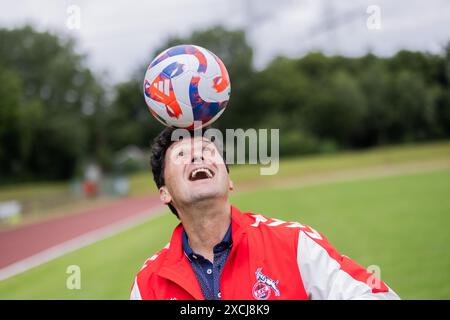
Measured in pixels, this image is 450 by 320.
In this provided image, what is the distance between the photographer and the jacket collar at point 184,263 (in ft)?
8.34

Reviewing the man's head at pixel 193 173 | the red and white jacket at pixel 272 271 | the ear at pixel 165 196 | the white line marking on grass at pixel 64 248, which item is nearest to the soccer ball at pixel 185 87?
the man's head at pixel 193 173

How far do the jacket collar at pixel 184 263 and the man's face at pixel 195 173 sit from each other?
18 centimetres

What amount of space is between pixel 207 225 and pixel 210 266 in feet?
0.77

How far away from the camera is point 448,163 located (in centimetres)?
2980

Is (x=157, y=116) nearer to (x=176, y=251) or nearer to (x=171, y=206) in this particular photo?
(x=171, y=206)

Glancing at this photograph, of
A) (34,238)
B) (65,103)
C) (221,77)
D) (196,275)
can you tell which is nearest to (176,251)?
(196,275)

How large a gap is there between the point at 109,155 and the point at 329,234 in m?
45.2

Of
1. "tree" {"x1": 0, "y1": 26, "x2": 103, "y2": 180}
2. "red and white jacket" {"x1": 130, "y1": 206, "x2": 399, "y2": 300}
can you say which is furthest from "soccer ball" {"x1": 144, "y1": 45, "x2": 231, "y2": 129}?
"tree" {"x1": 0, "y1": 26, "x2": 103, "y2": 180}

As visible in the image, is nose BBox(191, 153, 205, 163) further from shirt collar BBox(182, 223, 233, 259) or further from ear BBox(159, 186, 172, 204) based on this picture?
shirt collar BBox(182, 223, 233, 259)

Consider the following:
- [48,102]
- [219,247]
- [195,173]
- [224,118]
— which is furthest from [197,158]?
[224,118]

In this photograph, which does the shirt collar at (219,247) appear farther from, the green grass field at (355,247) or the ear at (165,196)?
the green grass field at (355,247)

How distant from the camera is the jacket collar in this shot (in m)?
2.54

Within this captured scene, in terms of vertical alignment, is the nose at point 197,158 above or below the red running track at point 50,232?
above

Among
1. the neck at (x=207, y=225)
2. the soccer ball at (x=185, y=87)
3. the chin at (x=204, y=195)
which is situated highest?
the soccer ball at (x=185, y=87)
